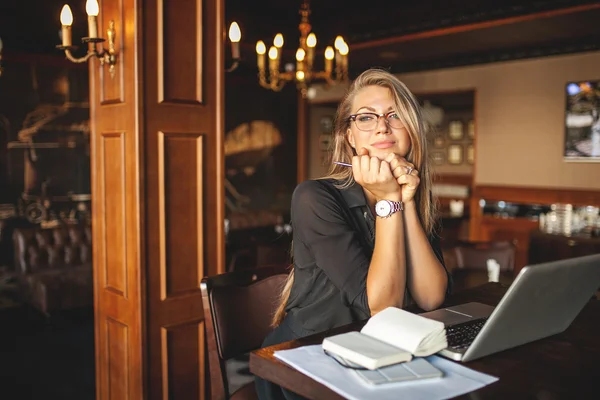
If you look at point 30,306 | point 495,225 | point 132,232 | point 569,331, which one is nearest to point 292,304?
point 569,331

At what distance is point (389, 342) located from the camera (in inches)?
42.6

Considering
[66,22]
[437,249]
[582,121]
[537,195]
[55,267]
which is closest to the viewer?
[437,249]

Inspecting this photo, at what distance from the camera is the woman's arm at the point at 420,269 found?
1.58 metres

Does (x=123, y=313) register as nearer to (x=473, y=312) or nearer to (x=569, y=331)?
(x=473, y=312)

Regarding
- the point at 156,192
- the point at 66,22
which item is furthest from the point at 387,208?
the point at 66,22

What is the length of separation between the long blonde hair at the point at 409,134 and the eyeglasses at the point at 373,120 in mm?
18

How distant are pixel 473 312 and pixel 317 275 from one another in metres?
0.43

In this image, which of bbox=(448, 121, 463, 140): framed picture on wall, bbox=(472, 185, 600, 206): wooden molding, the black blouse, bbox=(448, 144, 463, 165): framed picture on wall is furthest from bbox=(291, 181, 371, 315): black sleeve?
bbox=(448, 121, 463, 140): framed picture on wall

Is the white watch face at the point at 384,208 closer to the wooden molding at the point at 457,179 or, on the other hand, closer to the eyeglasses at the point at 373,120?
the eyeglasses at the point at 373,120

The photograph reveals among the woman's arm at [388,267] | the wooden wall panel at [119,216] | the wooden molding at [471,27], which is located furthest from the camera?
the wooden molding at [471,27]

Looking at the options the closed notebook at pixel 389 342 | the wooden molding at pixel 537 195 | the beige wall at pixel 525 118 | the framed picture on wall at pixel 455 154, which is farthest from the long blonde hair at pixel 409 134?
the framed picture on wall at pixel 455 154

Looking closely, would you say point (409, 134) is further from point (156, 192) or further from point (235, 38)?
point (235, 38)

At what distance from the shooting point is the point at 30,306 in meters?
5.86

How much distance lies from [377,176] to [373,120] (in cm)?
25
